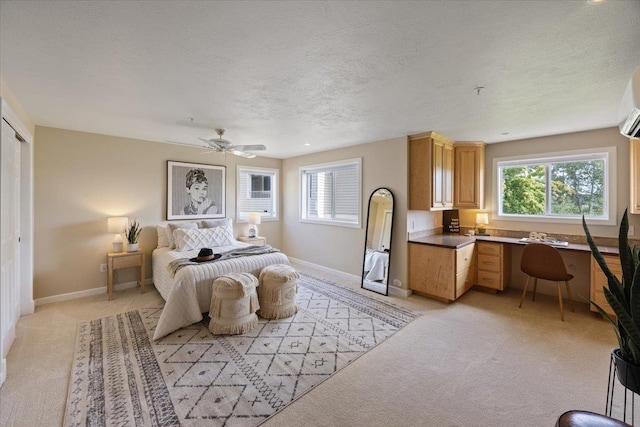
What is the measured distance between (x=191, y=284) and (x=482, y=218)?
4581 millimetres

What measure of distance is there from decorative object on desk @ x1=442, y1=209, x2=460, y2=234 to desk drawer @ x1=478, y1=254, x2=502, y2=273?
74 centimetres

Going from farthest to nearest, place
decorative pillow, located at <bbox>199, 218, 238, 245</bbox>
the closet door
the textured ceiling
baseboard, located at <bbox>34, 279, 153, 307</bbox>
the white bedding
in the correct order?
decorative pillow, located at <bbox>199, 218, 238, 245</bbox> < baseboard, located at <bbox>34, 279, 153, 307</bbox> < the white bedding < the closet door < the textured ceiling

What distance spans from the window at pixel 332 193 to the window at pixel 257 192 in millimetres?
775

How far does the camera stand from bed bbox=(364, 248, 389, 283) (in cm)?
424

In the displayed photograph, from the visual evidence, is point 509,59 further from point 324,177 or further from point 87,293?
point 87,293

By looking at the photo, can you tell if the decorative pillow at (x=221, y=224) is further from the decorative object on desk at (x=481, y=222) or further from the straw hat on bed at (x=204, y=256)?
the decorative object on desk at (x=481, y=222)

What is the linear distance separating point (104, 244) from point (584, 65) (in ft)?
19.2

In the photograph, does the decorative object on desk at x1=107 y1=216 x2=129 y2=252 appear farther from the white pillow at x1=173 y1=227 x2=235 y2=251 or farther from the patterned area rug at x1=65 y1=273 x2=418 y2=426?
Answer: the patterned area rug at x1=65 y1=273 x2=418 y2=426

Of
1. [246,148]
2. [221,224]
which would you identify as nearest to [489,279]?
[246,148]

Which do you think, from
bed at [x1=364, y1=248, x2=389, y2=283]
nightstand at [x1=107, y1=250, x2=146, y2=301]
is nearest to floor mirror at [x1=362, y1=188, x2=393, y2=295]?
bed at [x1=364, y1=248, x2=389, y2=283]

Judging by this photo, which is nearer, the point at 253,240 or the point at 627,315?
the point at 627,315

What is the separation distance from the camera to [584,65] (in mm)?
1950

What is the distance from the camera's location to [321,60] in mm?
1912

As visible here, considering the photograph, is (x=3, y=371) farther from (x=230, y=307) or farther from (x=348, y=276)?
(x=348, y=276)
